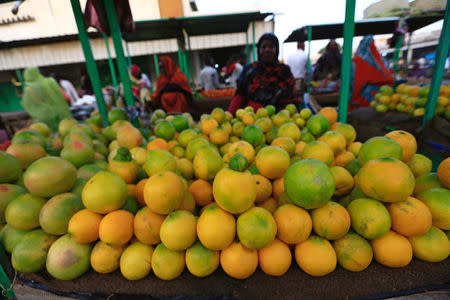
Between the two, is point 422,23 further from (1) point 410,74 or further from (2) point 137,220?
(2) point 137,220

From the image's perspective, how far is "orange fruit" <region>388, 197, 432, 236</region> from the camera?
0.98 m

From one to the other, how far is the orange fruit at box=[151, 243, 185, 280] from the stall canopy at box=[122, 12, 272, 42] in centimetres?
629

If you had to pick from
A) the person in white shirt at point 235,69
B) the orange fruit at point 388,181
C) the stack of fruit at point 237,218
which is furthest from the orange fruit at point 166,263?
the person in white shirt at point 235,69

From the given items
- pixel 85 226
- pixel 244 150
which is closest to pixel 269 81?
pixel 244 150

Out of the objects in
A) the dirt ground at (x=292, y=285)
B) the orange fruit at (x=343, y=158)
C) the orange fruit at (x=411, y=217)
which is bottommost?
the dirt ground at (x=292, y=285)

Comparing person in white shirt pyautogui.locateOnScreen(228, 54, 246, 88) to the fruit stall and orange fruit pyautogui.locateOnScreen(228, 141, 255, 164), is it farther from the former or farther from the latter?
the fruit stall

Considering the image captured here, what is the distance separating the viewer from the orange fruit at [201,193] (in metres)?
1.33

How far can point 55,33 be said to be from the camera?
12.3 m

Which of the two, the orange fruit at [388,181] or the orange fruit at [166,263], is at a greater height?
the orange fruit at [388,181]

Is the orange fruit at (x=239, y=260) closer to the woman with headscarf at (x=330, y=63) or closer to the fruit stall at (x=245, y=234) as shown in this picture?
the fruit stall at (x=245, y=234)

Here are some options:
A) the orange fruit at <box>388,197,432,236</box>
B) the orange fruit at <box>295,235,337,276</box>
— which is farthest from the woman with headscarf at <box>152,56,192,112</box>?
the orange fruit at <box>388,197,432,236</box>

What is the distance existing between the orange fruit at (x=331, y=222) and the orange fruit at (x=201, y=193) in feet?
2.06

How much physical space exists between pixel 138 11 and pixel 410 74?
1623 cm

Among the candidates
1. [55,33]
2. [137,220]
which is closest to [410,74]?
[137,220]
